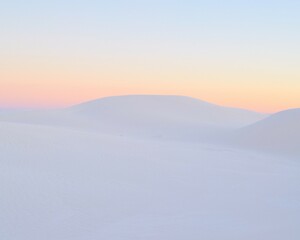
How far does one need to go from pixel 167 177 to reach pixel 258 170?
3.59 metres

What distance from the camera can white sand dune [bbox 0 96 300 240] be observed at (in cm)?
633

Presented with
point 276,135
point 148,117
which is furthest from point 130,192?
point 148,117

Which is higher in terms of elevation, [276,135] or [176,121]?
[176,121]

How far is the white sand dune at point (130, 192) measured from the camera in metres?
6.33

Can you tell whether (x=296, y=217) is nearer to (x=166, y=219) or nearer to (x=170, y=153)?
(x=166, y=219)

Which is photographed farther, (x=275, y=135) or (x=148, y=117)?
(x=148, y=117)

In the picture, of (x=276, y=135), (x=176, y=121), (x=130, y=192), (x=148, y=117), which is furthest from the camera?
(x=148, y=117)

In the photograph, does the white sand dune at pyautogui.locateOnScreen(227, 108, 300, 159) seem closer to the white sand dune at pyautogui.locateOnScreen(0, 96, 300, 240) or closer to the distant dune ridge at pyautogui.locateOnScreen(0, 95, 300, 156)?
the distant dune ridge at pyautogui.locateOnScreen(0, 95, 300, 156)

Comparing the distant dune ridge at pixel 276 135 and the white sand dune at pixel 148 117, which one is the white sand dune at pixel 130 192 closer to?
the distant dune ridge at pixel 276 135

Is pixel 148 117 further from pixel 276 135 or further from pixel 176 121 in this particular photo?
pixel 276 135

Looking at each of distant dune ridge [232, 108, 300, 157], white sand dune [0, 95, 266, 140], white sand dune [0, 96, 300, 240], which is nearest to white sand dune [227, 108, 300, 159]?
distant dune ridge [232, 108, 300, 157]

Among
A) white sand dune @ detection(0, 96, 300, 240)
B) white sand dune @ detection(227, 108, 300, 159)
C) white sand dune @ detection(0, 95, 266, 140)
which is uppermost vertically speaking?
white sand dune @ detection(0, 95, 266, 140)

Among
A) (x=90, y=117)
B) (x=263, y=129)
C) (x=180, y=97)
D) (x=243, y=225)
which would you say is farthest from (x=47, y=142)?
(x=180, y=97)

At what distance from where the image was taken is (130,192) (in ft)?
28.0
